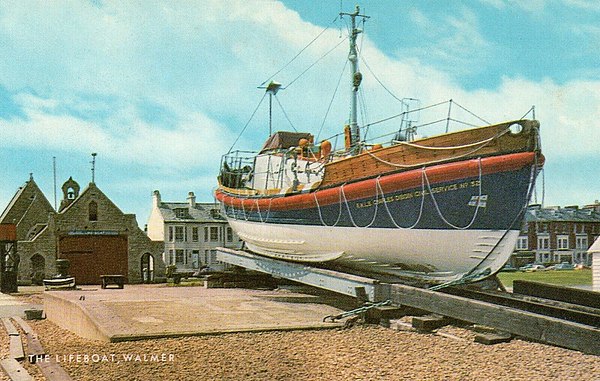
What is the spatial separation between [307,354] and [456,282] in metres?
3.72

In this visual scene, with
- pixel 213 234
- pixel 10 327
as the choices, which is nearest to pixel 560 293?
pixel 10 327

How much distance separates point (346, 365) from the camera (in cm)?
778

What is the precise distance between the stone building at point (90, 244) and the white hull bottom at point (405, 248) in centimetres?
2398

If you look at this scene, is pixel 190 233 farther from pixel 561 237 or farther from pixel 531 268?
pixel 561 237

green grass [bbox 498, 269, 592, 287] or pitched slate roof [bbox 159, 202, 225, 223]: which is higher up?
pitched slate roof [bbox 159, 202, 225, 223]

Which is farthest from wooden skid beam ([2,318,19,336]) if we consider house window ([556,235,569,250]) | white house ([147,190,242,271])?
house window ([556,235,569,250])

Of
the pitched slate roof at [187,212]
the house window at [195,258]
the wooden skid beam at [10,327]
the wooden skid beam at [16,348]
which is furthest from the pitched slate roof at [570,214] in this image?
the wooden skid beam at [16,348]

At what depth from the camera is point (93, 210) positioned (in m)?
38.8

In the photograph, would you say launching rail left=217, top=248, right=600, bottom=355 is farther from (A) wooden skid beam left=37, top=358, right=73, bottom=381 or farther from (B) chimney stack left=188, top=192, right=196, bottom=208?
(B) chimney stack left=188, top=192, right=196, bottom=208

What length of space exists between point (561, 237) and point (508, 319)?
67146 mm

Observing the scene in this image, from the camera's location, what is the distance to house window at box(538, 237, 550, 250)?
7000cm

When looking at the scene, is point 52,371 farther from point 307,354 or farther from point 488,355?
point 488,355

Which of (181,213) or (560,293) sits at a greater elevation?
(181,213)

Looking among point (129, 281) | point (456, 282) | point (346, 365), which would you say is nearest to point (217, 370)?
point (346, 365)
